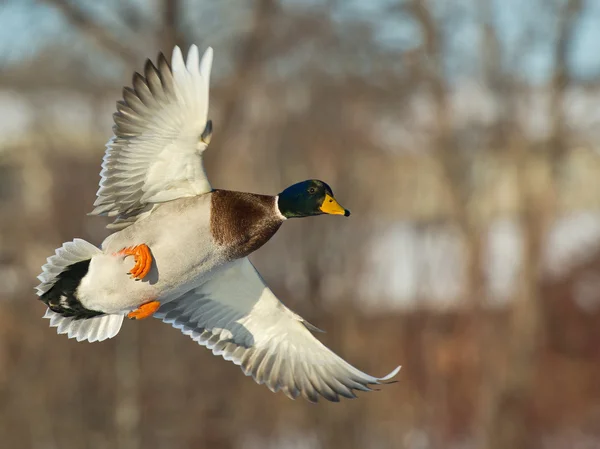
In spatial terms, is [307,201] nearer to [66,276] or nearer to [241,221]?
[241,221]

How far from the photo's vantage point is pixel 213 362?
14258 millimetres

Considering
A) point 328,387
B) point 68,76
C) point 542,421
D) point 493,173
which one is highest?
point 68,76

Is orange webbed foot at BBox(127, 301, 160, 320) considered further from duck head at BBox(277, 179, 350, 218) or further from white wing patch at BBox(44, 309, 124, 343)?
duck head at BBox(277, 179, 350, 218)

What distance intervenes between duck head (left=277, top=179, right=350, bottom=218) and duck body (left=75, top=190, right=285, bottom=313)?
48 millimetres

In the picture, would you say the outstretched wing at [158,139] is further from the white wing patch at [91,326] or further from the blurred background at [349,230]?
the blurred background at [349,230]

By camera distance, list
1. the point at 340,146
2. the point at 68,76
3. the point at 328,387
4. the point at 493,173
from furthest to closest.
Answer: the point at 493,173 → the point at 340,146 → the point at 68,76 → the point at 328,387

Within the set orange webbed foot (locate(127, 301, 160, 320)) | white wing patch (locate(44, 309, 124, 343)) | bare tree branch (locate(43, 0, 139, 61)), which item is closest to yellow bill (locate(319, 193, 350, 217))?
orange webbed foot (locate(127, 301, 160, 320))

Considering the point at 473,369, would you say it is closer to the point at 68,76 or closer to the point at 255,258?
the point at 255,258

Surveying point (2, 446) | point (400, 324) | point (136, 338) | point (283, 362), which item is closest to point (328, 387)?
point (283, 362)

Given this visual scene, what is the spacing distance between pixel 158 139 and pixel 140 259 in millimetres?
543

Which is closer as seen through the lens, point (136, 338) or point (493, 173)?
point (136, 338)

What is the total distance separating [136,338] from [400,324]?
4612mm

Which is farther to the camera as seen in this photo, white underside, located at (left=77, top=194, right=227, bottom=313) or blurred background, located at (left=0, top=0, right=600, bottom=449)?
blurred background, located at (left=0, top=0, right=600, bottom=449)

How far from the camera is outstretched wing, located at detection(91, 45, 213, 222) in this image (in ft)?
14.9
